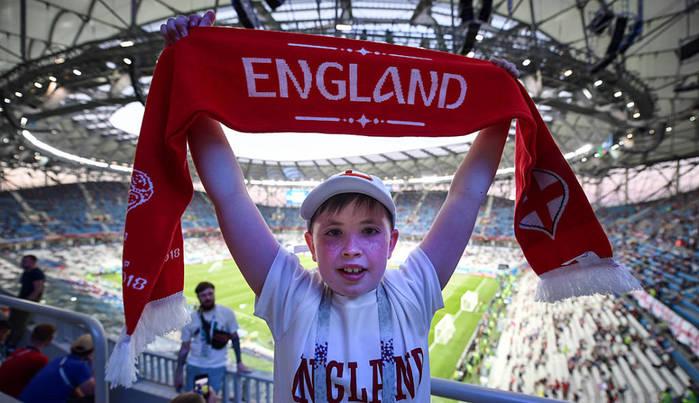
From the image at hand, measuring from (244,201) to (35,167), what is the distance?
96.2 ft

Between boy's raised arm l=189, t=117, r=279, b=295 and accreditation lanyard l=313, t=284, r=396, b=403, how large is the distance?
0.21 m

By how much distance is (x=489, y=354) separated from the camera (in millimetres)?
11289

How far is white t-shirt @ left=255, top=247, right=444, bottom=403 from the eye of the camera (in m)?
0.91

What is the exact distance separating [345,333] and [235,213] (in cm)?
44

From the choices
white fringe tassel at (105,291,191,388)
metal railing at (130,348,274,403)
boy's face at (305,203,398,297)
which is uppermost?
boy's face at (305,203,398,297)

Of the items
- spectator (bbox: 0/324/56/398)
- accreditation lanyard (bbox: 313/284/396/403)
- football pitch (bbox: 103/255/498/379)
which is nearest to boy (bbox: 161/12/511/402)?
accreditation lanyard (bbox: 313/284/396/403)

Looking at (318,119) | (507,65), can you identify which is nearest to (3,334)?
(318,119)

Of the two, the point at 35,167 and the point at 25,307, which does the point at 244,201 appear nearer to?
the point at 25,307

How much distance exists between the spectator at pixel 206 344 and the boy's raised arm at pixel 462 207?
2920 mm

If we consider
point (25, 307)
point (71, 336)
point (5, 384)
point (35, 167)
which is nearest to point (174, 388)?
point (5, 384)

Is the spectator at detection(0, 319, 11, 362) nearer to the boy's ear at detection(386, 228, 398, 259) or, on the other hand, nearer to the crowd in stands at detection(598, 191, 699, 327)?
the boy's ear at detection(386, 228, 398, 259)

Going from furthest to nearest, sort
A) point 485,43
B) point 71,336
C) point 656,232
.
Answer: point 656,232, point 485,43, point 71,336

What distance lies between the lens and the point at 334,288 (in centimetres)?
97

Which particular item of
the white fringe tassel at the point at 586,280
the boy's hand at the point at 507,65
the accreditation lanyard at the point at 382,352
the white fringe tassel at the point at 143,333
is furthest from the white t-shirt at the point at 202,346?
the boy's hand at the point at 507,65
